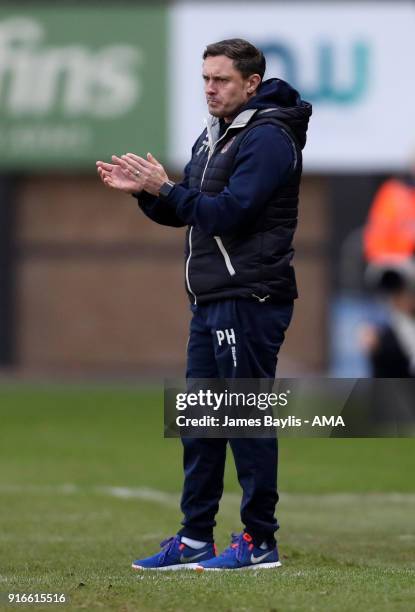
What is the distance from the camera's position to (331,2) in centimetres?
2208

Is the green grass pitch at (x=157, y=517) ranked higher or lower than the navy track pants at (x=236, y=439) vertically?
lower

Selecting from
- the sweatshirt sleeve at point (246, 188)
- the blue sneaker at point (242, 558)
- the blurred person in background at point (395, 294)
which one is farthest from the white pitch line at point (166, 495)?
the sweatshirt sleeve at point (246, 188)

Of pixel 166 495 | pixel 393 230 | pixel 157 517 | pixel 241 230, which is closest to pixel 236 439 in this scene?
pixel 241 230

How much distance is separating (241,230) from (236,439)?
903 millimetres

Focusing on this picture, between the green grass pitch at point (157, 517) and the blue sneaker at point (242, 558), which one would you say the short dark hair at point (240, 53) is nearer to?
the blue sneaker at point (242, 558)

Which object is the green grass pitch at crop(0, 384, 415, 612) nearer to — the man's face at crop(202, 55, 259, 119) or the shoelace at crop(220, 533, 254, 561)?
the shoelace at crop(220, 533, 254, 561)

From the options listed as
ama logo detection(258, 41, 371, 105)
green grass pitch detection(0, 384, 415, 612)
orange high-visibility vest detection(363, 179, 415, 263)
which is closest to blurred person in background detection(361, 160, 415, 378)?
orange high-visibility vest detection(363, 179, 415, 263)

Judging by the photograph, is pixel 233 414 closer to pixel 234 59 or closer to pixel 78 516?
pixel 234 59

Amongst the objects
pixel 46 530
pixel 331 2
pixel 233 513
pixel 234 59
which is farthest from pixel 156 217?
pixel 331 2

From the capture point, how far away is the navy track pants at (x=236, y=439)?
22.0 ft

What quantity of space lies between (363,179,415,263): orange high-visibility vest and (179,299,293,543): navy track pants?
289 inches

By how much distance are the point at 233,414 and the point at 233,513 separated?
2952 mm

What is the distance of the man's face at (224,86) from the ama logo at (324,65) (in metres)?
15.3

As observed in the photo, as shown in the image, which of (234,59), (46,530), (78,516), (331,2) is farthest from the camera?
(331,2)
